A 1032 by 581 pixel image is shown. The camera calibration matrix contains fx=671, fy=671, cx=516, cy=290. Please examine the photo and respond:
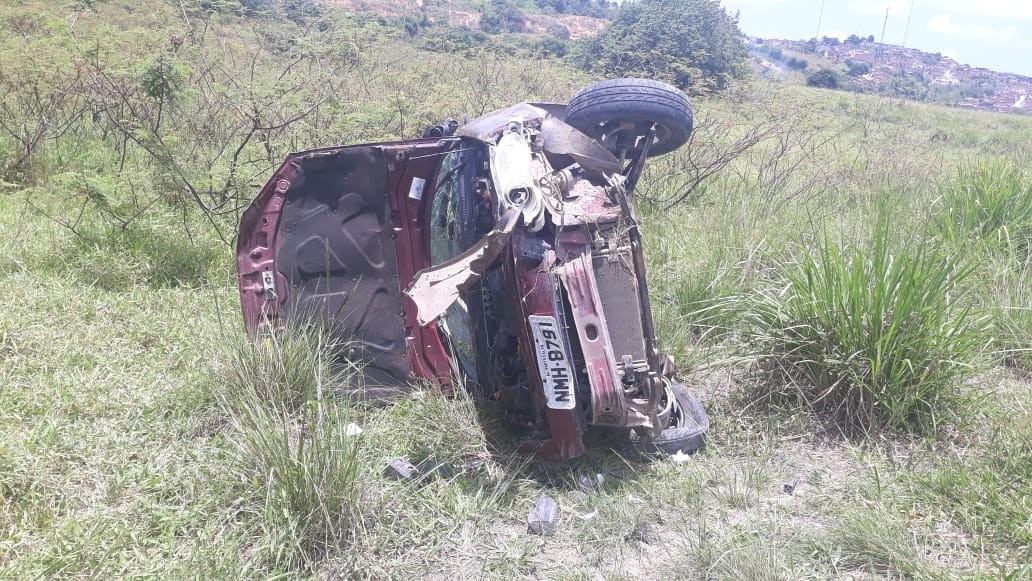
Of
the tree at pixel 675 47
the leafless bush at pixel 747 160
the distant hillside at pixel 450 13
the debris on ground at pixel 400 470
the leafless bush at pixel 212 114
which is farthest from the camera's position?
the distant hillside at pixel 450 13

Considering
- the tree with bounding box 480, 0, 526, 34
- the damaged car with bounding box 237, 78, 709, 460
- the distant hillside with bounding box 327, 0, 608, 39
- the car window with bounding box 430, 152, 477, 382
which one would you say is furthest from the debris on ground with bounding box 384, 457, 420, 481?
the tree with bounding box 480, 0, 526, 34

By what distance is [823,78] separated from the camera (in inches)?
766

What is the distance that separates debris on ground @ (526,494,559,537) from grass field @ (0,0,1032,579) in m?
0.05

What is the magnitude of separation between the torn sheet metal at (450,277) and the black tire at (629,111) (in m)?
1.29

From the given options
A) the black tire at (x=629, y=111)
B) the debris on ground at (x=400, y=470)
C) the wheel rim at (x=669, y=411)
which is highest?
the black tire at (x=629, y=111)

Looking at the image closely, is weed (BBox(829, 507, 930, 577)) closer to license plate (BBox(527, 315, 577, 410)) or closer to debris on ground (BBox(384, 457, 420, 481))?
license plate (BBox(527, 315, 577, 410))

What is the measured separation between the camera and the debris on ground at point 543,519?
2.59m

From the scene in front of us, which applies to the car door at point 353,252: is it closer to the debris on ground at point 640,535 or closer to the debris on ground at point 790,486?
the debris on ground at point 640,535

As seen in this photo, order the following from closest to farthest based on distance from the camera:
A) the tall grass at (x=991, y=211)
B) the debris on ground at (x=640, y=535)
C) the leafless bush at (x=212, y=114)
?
the debris on ground at (x=640, y=535) < the tall grass at (x=991, y=211) < the leafless bush at (x=212, y=114)

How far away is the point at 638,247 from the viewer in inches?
110

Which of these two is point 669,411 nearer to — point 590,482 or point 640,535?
point 590,482

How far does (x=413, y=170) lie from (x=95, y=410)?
1860 millimetres

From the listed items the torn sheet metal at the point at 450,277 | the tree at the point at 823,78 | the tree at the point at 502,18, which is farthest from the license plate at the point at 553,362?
the tree at the point at 502,18

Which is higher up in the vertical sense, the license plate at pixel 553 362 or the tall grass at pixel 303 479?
the license plate at pixel 553 362
